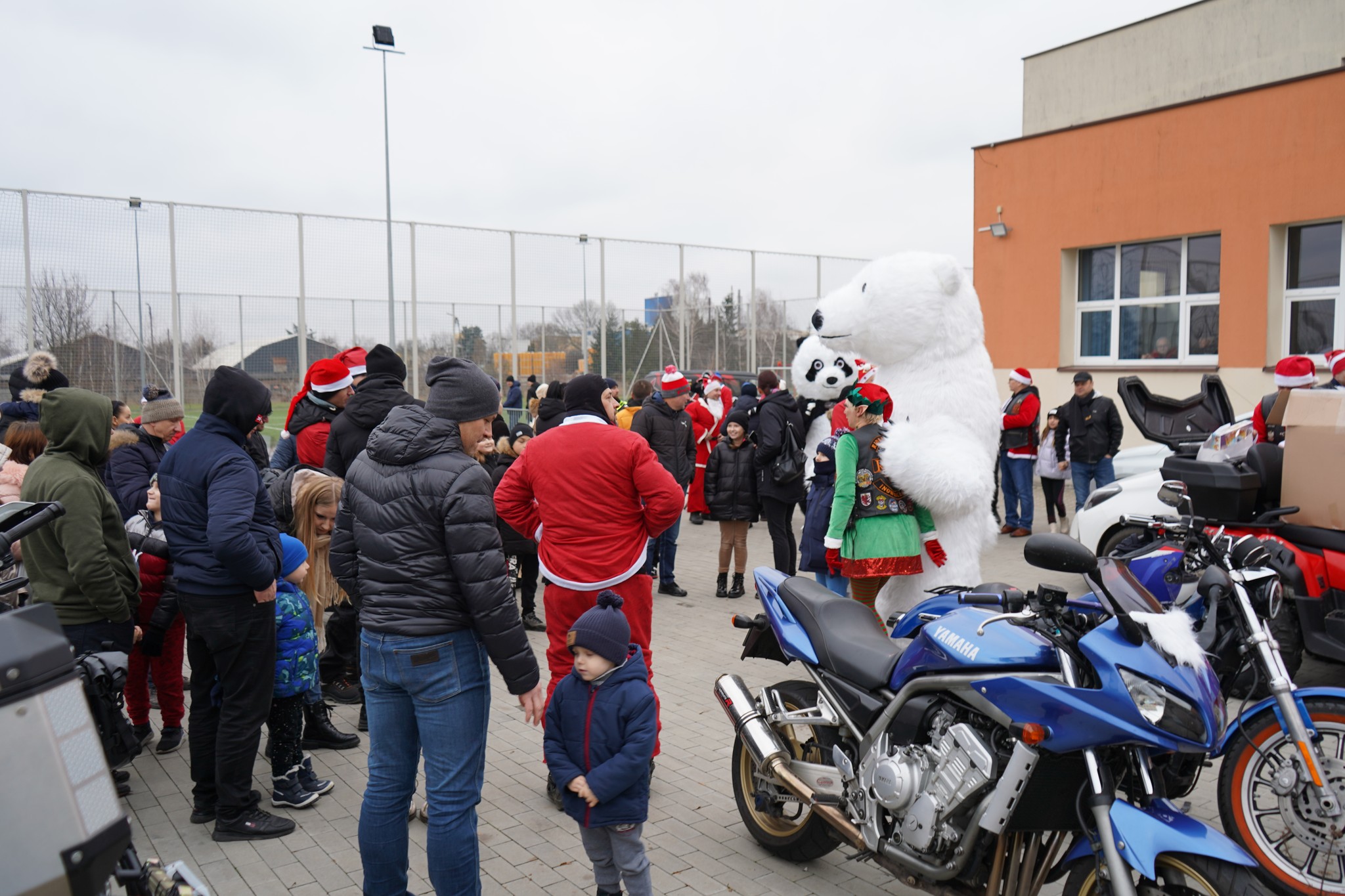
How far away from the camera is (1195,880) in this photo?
247 cm

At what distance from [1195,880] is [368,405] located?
4.34m

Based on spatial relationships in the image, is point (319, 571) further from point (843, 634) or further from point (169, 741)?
point (843, 634)

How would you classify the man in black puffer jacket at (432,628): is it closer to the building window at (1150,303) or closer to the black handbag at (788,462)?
the black handbag at (788,462)

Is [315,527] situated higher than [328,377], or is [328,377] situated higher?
[328,377]

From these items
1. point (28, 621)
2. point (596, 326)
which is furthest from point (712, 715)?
point (596, 326)

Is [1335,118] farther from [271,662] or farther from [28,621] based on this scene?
[28,621]

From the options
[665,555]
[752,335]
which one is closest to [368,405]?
[665,555]

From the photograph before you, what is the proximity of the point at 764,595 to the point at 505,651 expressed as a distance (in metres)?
1.31

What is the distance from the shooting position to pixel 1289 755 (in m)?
3.14

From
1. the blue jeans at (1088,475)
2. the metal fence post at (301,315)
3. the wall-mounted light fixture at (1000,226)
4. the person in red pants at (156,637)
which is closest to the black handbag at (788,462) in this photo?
the blue jeans at (1088,475)

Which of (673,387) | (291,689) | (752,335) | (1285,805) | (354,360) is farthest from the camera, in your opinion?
(752,335)

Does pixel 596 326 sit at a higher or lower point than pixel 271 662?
higher

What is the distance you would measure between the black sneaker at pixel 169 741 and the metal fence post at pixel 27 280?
9.99 meters

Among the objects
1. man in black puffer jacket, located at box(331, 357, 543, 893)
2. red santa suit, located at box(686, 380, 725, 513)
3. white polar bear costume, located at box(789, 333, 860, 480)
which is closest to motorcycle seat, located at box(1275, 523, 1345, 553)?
man in black puffer jacket, located at box(331, 357, 543, 893)
